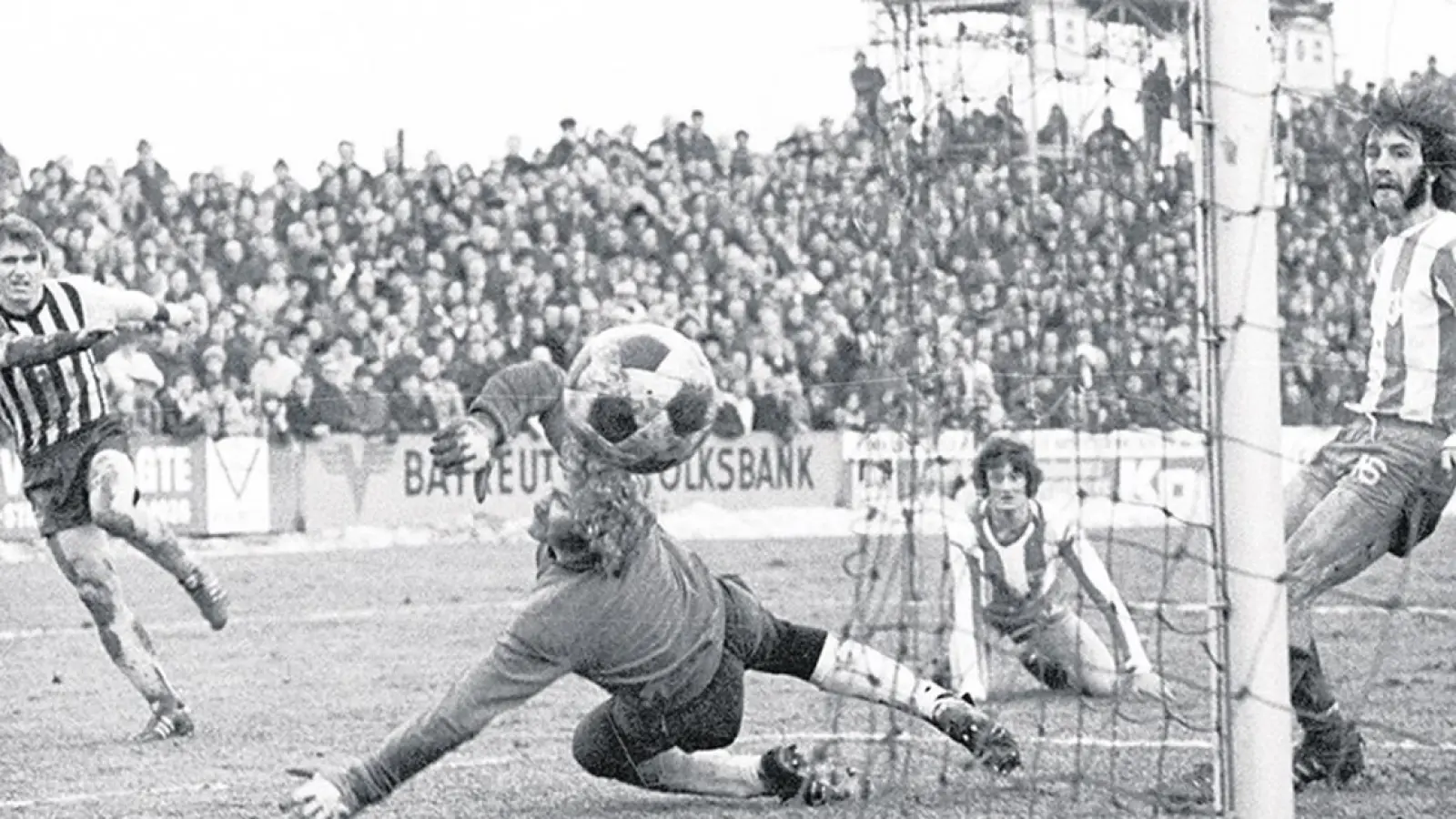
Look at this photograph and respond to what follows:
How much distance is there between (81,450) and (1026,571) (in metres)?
3.85

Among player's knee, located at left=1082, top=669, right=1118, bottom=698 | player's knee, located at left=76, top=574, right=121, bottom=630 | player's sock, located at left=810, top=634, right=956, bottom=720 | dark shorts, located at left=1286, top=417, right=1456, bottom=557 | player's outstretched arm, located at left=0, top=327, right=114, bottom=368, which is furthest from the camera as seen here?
player's knee, located at left=76, top=574, right=121, bottom=630

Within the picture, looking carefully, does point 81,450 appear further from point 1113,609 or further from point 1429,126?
point 1429,126

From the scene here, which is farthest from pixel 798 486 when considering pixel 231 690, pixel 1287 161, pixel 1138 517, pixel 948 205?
pixel 231 690

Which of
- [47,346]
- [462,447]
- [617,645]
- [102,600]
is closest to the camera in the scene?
[462,447]

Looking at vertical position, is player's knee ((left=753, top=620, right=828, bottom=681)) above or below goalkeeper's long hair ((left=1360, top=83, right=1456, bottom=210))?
below

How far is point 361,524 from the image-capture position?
71.6ft

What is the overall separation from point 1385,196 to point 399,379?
15.2 metres

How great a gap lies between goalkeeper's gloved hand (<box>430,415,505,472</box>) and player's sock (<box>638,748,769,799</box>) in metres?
1.41

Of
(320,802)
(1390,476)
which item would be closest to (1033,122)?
(1390,476)

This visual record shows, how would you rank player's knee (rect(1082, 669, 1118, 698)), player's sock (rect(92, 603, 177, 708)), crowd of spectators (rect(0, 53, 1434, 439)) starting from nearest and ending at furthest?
player's sock (rect(92, 603, 177, 708))
player's knee (rect(1082, 669, 1118, 698))
crowd of spectators (rect(0, 53, 1434, 439))

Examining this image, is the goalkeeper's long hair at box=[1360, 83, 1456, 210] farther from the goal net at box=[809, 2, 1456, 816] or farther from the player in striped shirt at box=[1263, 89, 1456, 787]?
the goal net at box=[809, 2, 1456, 816]

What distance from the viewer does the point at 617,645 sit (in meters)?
6.44

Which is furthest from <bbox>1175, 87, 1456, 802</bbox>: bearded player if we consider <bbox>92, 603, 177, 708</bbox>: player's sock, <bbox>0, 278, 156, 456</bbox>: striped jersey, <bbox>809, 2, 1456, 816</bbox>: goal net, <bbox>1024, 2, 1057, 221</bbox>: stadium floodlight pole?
<bbox>0, 278, 156, 456</bbox>: striped jersey

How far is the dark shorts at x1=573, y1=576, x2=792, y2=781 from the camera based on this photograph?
666 cm
